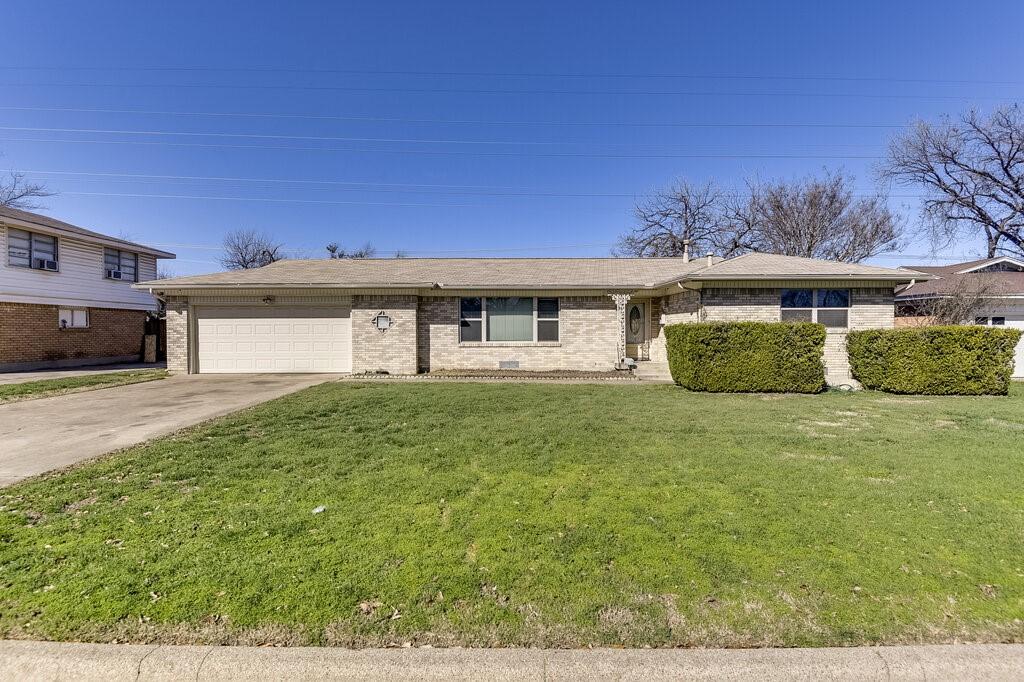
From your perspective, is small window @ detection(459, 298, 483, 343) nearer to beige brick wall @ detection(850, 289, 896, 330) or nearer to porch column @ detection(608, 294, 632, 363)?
porch column @ detection(608, 294, 632, 363)

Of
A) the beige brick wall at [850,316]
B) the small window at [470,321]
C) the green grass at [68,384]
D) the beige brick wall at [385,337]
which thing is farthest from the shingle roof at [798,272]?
the green grass at [68,384]

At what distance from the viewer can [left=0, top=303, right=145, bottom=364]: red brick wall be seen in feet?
48.2

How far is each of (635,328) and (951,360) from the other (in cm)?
751

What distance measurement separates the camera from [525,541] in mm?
3145

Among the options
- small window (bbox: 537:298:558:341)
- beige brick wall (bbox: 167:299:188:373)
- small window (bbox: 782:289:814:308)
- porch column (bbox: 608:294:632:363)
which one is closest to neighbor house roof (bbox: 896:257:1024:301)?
small window (bbox: 782:289:814:308)

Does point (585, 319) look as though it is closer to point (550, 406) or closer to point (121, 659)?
point (550, 406)

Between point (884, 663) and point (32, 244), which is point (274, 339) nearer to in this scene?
point (32, 244)

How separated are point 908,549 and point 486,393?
23.9 feet

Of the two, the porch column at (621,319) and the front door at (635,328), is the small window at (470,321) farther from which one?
the front door at (635,328)

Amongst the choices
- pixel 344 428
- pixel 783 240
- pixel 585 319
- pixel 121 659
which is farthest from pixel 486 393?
pixel 783 240

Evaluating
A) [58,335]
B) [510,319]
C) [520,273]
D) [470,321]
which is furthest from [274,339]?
[58,335]

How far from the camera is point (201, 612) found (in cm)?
239

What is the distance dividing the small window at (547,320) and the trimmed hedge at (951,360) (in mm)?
7707

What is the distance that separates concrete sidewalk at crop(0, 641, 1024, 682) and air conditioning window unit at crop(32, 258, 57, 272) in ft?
62.7
